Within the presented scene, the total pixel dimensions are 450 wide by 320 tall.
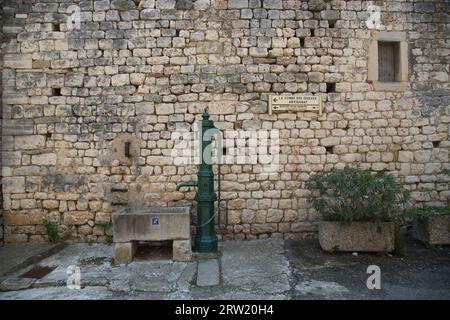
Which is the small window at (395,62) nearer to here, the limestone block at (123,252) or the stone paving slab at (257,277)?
the stone paving slab at (257,277)

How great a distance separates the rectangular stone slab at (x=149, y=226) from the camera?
4.60 metres

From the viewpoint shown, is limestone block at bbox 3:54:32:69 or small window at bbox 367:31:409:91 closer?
limestone block at bbox 3:54:32:69

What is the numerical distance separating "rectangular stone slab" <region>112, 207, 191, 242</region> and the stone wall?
106 centimetres

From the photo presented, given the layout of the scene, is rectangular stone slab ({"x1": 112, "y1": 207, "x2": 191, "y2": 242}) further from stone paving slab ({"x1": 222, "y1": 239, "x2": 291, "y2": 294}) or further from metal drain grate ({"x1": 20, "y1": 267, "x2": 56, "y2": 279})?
metal drain grate ({"x1": 20, "y1": 267, "x2": 56, "y2": 279})

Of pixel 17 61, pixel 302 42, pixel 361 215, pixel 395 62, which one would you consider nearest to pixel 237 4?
pixel 302 42

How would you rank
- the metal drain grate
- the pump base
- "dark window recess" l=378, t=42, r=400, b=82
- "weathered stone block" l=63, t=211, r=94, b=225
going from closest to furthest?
the metal drain grate
the pump base
"weathered stone block" l=63, t=211, r=94, b=225
"dark window recess" l=378, t=42, r=400, b=82

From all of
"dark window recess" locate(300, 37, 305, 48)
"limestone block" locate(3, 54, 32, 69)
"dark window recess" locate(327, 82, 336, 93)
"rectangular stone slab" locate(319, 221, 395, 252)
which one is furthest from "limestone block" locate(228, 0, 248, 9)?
"rectangular stone slab" locate(319, 221, 395, 252)

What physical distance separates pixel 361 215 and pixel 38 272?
4352 mm

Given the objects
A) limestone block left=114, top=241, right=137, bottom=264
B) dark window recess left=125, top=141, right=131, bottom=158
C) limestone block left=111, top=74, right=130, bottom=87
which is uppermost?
limestone block left=111, top=74, right=130, bottom=87

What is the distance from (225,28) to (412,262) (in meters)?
4.47

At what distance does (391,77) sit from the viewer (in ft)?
20.1

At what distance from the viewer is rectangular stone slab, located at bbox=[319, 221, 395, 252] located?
4.81 metres

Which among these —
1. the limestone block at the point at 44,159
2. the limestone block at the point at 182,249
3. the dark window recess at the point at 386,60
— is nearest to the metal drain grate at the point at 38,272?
the limestone block at the point at 182,249

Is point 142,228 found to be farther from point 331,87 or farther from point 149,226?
point 331,87
